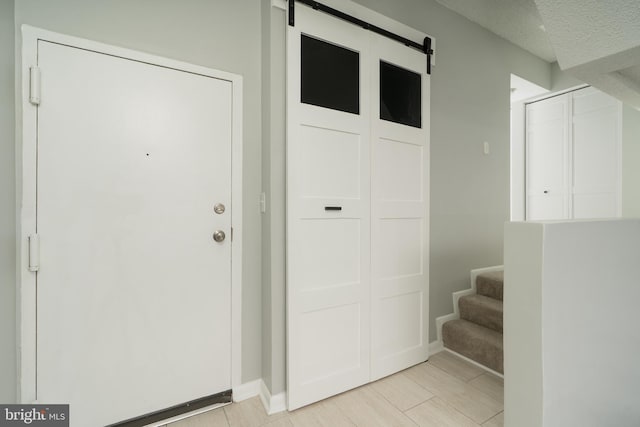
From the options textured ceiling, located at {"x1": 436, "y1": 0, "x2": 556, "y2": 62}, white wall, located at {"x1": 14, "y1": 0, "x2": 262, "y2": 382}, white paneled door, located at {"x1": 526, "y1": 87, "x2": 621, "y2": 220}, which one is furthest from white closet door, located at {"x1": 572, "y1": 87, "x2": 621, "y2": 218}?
white wall, located at {"x1": 14, "y1": 0, "x2": 262, "y2": 382}

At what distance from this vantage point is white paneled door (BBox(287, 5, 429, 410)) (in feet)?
5.10

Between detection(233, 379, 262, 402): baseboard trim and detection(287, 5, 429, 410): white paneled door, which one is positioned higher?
detection(287, 5, 429, 410): white paneled door

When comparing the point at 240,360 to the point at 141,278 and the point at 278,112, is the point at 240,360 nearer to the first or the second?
the point at 141,278

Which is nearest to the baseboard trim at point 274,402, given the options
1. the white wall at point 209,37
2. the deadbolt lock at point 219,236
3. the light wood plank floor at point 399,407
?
the light wood plank floor at point 399,407

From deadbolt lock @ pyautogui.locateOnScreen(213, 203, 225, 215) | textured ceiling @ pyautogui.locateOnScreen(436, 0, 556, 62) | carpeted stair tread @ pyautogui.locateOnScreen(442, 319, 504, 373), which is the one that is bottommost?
carpeted stair tread @ pyautogui.locateOnScreen(442, 319, 504, 373)

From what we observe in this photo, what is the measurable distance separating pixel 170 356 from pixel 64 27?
1.69 metres

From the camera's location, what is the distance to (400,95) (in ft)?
6.38

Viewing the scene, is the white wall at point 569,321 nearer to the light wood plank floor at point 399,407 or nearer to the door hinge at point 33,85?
the light wood plank floor at point 399,407

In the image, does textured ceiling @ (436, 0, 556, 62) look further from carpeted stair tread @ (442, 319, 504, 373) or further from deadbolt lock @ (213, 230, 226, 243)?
carpeted stair tread @ (442, 319, 504, 373)

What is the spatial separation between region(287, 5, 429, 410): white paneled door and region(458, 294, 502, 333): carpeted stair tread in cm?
45

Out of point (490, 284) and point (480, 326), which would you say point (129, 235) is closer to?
point (480, 326)

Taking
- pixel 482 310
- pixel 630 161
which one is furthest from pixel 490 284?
pixel 630 161

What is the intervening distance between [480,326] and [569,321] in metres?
1.14

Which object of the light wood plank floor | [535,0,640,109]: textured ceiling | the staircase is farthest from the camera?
the staircase
